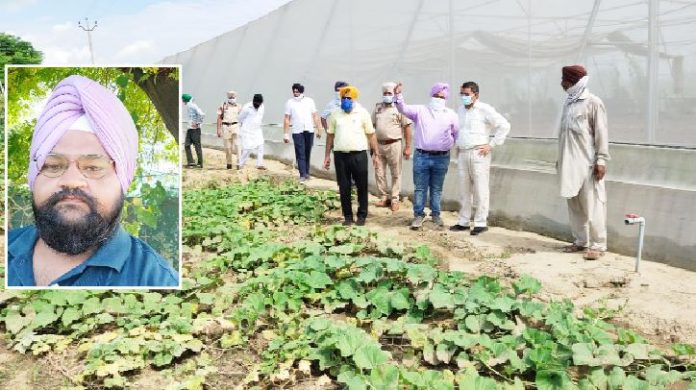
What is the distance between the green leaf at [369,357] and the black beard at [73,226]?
1364 millimetres

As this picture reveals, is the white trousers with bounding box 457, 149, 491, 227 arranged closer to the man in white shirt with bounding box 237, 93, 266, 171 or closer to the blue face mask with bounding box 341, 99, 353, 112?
the blue face mask with bounding box 341, 99, 353, 112

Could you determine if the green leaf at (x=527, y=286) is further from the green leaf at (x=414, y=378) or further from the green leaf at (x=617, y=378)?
the green leaf at (x=414, y=378)

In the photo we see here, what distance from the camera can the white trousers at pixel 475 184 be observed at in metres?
6.52

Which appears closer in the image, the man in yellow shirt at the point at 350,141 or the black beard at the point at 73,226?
the black beard at the point at 73,226

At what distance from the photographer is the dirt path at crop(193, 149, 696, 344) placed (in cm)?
416

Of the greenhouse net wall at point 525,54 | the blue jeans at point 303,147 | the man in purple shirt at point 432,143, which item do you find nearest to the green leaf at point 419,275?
the man in purple shirt at point 432,143

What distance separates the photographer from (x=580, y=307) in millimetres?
4340

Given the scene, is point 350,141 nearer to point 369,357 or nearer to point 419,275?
point 419,275

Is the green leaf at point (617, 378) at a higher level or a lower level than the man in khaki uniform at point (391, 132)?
lower

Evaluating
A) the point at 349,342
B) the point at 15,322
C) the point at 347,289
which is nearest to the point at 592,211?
the point at 347,289

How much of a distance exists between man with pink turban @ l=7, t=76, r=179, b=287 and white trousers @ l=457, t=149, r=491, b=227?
409cm

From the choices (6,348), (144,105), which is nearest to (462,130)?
(144,105)

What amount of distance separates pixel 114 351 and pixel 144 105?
1.41 metres

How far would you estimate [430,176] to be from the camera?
22.8 ft
